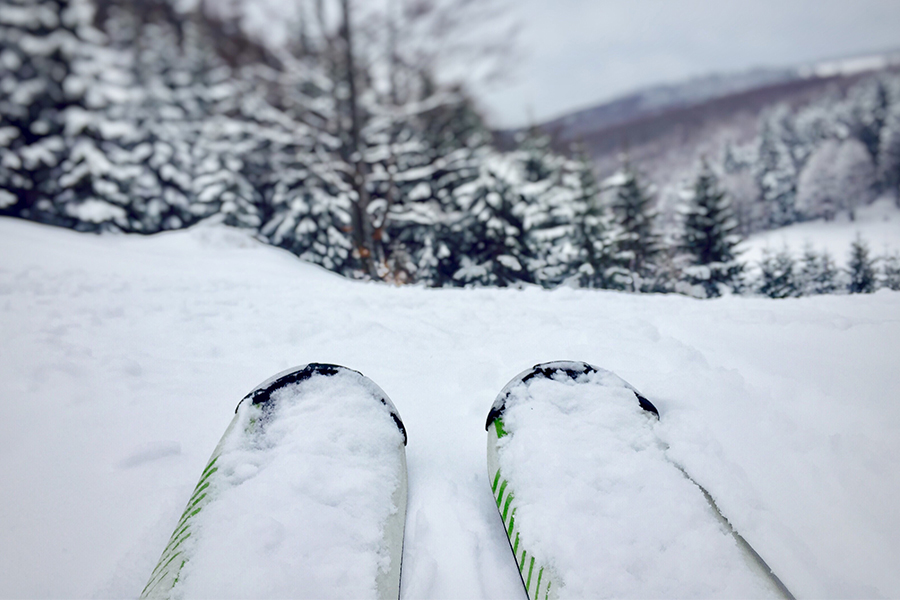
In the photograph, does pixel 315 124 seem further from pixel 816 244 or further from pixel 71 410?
pixel 816 244

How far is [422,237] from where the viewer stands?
6840 mm

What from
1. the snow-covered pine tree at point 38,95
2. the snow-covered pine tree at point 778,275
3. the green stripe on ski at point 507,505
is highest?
the snow-covered pine tree at point 38,95

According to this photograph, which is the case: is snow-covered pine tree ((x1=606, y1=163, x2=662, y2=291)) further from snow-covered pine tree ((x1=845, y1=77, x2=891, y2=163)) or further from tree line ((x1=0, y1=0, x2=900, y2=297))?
snow-covered pine tree ((x1=845, y1=77, x2=891, y2=163))

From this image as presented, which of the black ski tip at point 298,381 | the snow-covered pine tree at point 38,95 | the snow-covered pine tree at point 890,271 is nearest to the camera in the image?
the black ski tip at point 298,381

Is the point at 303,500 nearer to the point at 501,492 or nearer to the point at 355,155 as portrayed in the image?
the point at 501,492

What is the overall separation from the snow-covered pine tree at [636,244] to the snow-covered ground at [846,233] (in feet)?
3.58

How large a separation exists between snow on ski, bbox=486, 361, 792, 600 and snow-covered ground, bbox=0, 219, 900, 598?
0.54 ft

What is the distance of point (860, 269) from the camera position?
348 centimetres

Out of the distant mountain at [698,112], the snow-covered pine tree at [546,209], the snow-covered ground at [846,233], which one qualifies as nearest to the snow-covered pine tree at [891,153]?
the snow-covered ground at [846,233]

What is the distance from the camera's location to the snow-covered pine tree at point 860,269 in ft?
11.1

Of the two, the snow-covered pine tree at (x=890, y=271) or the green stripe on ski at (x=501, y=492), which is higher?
the snow-covered pine tree at (x=890, y=271)

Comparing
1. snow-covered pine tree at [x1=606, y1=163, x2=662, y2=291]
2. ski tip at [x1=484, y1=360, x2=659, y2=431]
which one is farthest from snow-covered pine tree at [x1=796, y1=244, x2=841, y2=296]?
ski tip at [x1=484, y1=360, x2=659, y2=431]

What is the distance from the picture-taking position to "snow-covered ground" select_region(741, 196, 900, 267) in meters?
3.43

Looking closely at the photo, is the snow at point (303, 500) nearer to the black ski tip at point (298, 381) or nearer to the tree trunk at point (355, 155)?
the black ski tip at point (298, 381)
